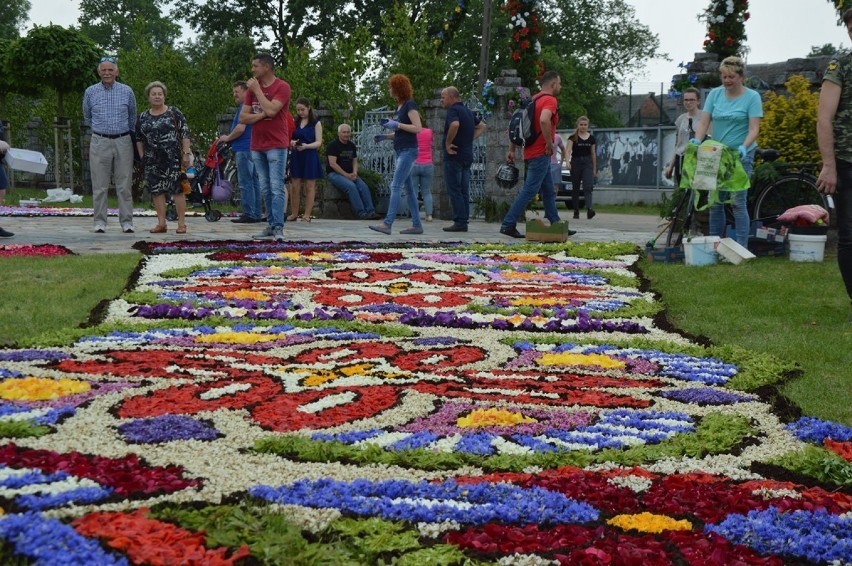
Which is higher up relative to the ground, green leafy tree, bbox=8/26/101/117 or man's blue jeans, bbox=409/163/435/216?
green leafy tree, bbox=8/26/101/117

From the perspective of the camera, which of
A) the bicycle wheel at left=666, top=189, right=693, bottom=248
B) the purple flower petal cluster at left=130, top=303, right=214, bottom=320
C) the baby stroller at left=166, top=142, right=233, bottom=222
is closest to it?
the purple flower petal cluster at left=130, top=303, right=214, bottom=320

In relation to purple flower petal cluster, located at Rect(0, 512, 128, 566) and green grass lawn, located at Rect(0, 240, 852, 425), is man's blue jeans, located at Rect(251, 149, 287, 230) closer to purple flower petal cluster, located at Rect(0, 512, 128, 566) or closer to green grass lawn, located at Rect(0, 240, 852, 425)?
green grass lawn, located at Rect(0, 240, 852, 425)

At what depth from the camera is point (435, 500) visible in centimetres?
321

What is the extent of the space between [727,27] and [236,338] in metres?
13.9

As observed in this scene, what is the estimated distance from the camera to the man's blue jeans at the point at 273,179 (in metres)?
12.1

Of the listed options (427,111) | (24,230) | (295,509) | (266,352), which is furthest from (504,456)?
(427,111)

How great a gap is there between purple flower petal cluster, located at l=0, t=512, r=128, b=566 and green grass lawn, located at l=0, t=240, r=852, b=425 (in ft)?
10.4

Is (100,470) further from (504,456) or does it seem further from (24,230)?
(24,230)

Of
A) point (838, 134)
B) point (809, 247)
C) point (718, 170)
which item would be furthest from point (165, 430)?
point (809, 247)

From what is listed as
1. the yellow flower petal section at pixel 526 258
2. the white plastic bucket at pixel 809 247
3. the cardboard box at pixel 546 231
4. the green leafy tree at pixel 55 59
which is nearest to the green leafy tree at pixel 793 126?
the white plastic bucket at pixel 809 247

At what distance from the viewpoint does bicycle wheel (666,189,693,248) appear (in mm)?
11141

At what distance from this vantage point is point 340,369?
5.45m

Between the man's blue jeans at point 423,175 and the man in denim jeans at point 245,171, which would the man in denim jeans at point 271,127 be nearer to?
the man in denim jeans at point 245,171

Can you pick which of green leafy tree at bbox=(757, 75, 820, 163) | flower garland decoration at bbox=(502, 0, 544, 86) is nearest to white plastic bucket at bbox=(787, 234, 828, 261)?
green leafy tree at bbox=(757, 75, 820, 163)
